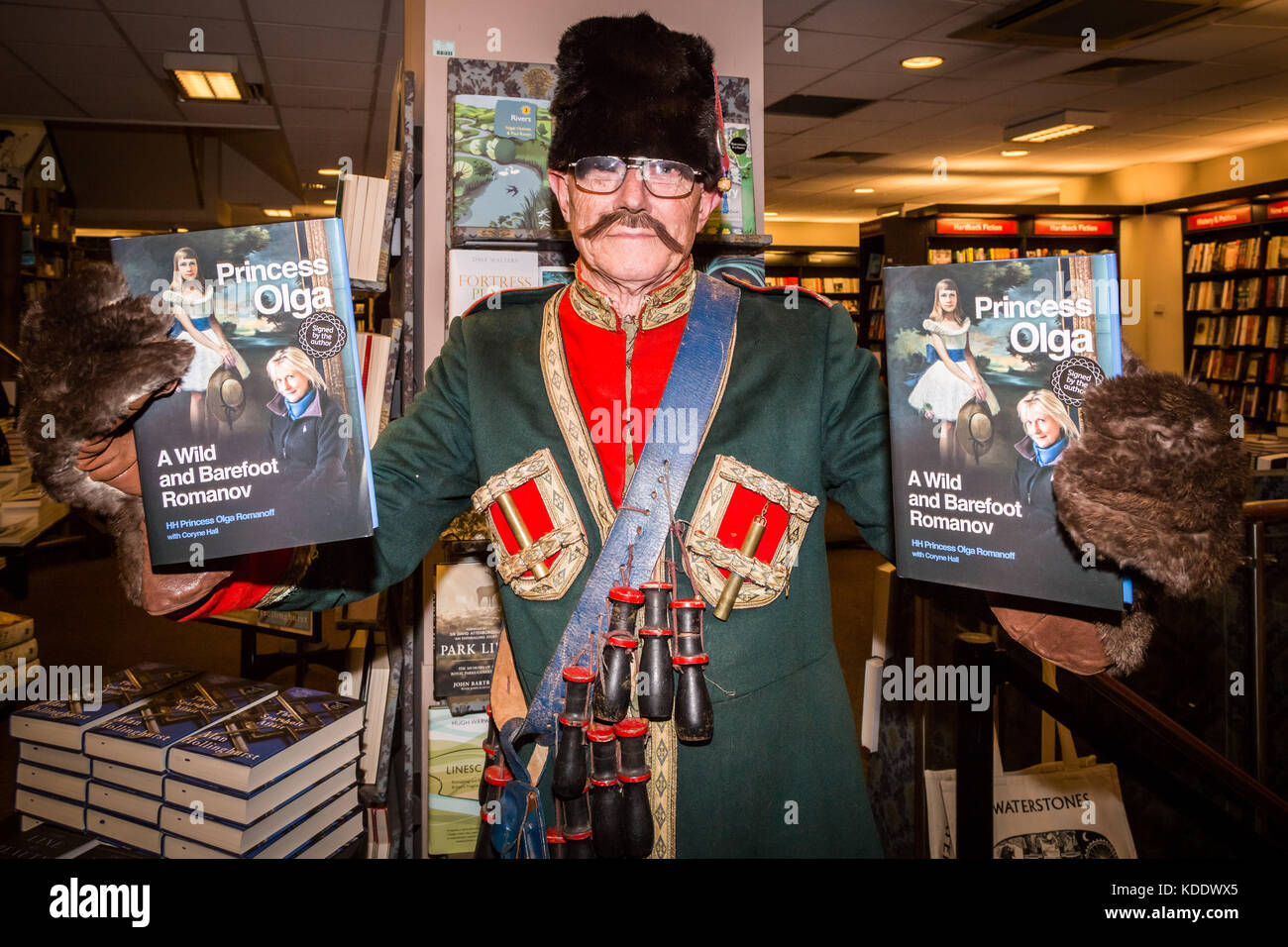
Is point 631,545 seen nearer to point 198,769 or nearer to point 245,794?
point 245,794

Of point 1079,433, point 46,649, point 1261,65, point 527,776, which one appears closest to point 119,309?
point 527,776

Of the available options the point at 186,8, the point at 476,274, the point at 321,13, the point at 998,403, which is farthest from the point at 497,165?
the point at 186,8

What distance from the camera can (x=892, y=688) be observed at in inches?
112

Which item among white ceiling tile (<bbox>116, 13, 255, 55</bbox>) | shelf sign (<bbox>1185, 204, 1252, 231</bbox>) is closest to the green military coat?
white ceiling tile (<bbox>116, 13, 255, 55</bbox>)

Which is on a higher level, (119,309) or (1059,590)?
(119,309)

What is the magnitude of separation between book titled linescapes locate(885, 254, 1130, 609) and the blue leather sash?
0.36 m

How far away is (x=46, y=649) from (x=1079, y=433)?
18.7 ft

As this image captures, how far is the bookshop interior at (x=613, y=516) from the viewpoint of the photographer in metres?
0.98

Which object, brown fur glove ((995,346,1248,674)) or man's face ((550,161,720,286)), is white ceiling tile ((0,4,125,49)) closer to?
man's face ((550,161,720,286))

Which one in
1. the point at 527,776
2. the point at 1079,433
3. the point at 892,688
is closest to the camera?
the point at 1079,433

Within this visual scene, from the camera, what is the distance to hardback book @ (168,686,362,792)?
1799 mm

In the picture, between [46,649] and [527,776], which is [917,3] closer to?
[527,776]

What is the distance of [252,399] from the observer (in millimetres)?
1000
